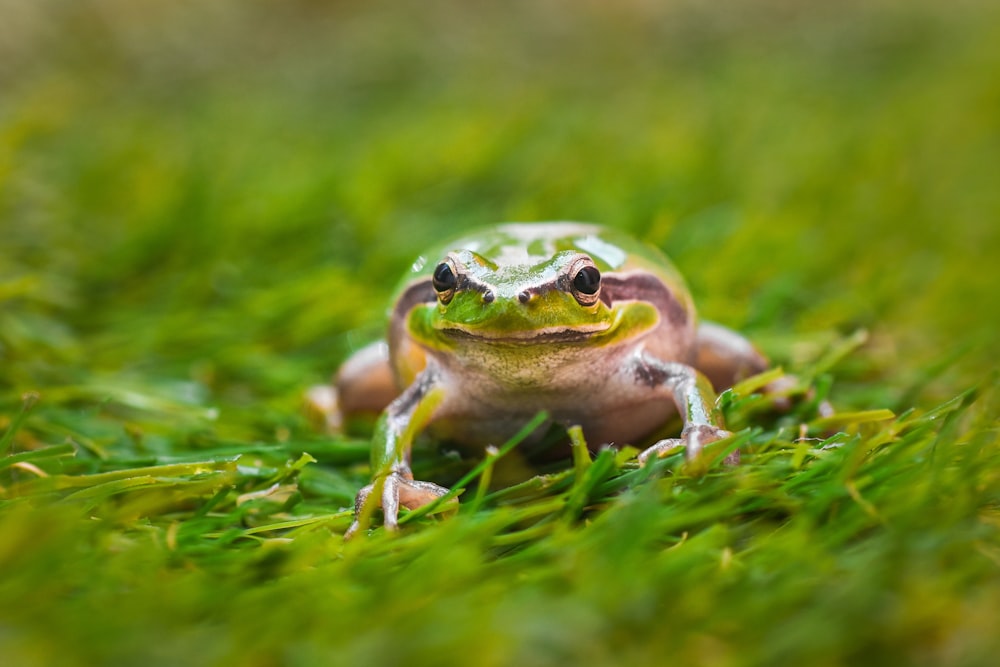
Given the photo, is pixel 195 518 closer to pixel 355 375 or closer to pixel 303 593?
pixel 303 593

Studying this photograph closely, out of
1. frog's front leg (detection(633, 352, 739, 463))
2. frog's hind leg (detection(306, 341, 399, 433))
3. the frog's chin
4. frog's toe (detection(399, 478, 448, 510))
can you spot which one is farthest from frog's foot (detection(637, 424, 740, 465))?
frog's hind leg (detection(306, 341, 399, 433))

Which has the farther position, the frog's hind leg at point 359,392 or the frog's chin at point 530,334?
the frog's hind leg at point 359,392

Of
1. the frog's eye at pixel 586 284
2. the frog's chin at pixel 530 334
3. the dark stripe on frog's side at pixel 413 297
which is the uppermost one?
the dark stripe on frog's side at pixel 413 297

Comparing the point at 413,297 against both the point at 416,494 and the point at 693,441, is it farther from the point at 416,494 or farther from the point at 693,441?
the point at 693,441

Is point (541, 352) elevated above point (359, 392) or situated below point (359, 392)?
below

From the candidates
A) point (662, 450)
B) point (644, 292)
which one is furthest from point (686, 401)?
point (644, 292)

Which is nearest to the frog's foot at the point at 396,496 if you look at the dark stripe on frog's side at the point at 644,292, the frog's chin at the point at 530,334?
the frog's chin at the point at 530,334

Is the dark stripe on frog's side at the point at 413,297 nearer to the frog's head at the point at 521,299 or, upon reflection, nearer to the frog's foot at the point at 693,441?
the frog's head at the point at 521,299
